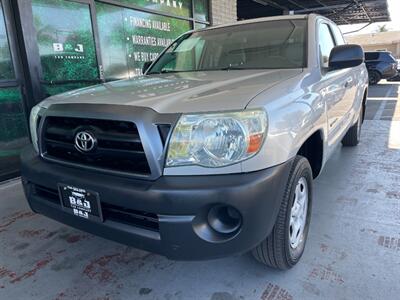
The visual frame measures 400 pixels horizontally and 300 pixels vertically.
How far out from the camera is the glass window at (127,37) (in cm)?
523

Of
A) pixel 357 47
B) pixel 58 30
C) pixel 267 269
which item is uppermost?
pixel 58 30

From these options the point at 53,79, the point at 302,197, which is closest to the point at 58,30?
the point at 53,79

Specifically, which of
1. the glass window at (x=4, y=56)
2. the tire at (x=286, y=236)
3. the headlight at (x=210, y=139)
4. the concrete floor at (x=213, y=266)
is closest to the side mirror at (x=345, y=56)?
the tire at (x=286, y=236)

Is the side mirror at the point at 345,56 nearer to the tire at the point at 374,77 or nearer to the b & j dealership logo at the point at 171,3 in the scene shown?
the b & j dealership logo at the point at 171,3

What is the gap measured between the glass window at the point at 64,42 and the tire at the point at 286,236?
11.7 feet

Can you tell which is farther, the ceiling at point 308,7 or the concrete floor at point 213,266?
the ceiling at point 308,7

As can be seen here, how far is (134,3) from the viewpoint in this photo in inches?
224

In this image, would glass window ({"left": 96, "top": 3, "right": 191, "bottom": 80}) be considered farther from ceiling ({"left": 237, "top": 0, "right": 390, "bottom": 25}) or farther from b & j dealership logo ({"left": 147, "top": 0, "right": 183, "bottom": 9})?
ceiling ({"left": 237, "top": 0, "right": 390, "bottom": 25})

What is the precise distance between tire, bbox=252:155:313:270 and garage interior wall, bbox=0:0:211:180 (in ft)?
11.0

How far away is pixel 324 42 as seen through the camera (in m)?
2.96

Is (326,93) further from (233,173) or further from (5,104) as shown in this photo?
(5,104)

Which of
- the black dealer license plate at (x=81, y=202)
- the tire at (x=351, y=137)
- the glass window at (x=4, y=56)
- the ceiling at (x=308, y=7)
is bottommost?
the tire at (x=351, y=137)

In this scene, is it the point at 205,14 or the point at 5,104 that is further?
the point at 205,14

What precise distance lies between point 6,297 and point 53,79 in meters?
3.17
